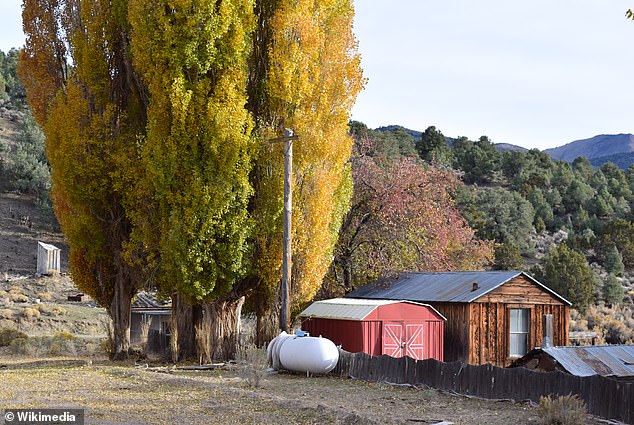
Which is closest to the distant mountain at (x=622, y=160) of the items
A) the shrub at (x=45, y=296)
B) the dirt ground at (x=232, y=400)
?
the shrub at (x=45, y=296)

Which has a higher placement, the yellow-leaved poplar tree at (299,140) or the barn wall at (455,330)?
the yellow-leaved poplar tree at (299,140)

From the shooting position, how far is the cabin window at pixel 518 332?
23.4 metres

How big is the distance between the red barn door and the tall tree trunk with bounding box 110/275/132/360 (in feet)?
27.0

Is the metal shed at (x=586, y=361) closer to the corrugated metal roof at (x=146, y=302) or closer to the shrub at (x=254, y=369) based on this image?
the shrub at (x=254, y=369)

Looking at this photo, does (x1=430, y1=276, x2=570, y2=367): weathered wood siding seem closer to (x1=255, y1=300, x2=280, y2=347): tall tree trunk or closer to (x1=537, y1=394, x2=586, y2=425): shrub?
(x1=255, y1=300, x2=280, y2=347): tall tree trunk

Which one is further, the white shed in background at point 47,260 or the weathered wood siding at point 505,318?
the white shed in background at point 47,260

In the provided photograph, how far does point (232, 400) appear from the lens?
1422 cm

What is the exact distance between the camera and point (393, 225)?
30031 millimetres

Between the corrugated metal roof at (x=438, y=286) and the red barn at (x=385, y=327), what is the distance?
131 cm

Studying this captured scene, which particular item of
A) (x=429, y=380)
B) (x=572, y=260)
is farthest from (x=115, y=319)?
(x=572, y=260)

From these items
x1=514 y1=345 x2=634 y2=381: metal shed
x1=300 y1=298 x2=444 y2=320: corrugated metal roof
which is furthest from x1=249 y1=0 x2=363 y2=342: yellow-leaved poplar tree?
x1=514 y1=345 x2=634 y2=381: metal shed

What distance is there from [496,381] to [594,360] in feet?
15.4

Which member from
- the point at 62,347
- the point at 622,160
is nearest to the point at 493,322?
the point at 62,347

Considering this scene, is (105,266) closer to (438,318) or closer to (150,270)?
(150,270)
